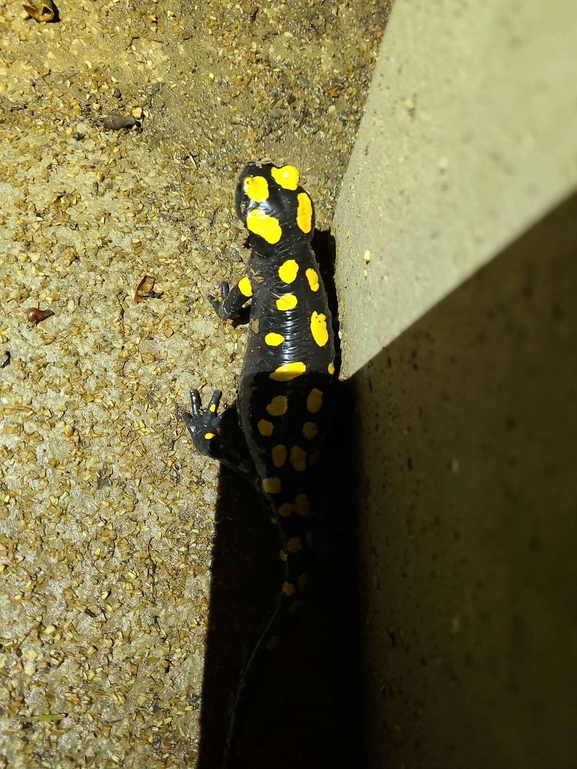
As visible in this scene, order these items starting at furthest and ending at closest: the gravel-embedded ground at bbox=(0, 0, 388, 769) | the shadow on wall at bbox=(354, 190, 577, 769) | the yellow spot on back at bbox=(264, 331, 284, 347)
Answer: the yellow spot on back at bbox=(264, 331, 284, 347) < the gravel-embedded ground at bbox=(0, 0, 388, 769) < the shadow on wall at bbox=(354, 190, 577, 769)

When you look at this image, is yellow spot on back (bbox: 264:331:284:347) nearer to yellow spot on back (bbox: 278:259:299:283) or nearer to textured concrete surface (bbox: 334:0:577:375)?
yellow spot on back (bbox: 278:259:299:283)

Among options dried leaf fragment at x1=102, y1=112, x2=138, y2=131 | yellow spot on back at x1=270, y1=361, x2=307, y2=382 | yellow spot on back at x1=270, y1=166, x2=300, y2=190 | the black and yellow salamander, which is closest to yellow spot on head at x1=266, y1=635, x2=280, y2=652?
the black and yellow salamander

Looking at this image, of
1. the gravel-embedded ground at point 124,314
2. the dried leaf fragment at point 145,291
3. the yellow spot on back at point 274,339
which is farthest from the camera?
the dried leaf fragment at point 145,291

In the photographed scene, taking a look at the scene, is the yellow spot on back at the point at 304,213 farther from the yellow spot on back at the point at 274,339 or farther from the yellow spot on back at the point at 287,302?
the yellow spot on back at the point at 274,339

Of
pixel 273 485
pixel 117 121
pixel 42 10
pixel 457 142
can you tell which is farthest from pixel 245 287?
pixel 42 10

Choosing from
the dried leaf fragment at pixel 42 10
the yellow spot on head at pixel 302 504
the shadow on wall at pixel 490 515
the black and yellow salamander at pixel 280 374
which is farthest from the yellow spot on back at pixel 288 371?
the dried leaf fragment at pixel 42 10

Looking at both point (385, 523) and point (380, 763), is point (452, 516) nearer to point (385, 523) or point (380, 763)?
point (385, 523)

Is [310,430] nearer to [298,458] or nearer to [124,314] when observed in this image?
[298,458]
